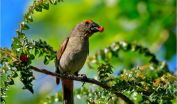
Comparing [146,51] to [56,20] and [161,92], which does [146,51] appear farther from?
[56,20]

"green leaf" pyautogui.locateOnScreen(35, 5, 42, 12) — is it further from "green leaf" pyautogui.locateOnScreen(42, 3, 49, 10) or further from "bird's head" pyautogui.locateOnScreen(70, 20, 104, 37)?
"bird's head" pyautogui.locateOnScreen(70, 20, 104, 37)

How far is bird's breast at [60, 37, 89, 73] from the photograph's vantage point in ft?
18.6

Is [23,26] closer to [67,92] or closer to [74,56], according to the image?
[67,92]

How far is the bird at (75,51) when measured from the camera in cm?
564

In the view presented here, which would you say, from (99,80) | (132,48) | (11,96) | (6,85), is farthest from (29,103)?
(6,85)

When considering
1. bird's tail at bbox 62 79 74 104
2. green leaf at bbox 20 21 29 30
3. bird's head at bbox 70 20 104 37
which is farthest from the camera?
bird's head at bbox 70 20 104 37

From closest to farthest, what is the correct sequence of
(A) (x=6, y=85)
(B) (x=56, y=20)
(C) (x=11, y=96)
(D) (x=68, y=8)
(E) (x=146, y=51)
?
(A) (x=6, y=85) → (E) (x=146, y=51) → (C) (x=11, y=96) → (D) (x=68, y=8) → (B) (x=56, y=20)

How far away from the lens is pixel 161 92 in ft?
11.1

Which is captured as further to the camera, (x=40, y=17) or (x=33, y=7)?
(x=40, y=17)

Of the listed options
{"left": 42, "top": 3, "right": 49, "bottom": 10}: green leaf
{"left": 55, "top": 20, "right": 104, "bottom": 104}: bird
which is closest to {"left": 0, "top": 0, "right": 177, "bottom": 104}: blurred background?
{"left": 55, "top": 20, "right": 104, "bottom": 104}: bird

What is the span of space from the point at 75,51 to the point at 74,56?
2.7 inches

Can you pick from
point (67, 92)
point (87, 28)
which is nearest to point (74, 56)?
point (87, 28)

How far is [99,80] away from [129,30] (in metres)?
3.04

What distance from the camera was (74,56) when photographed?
5742 mm
